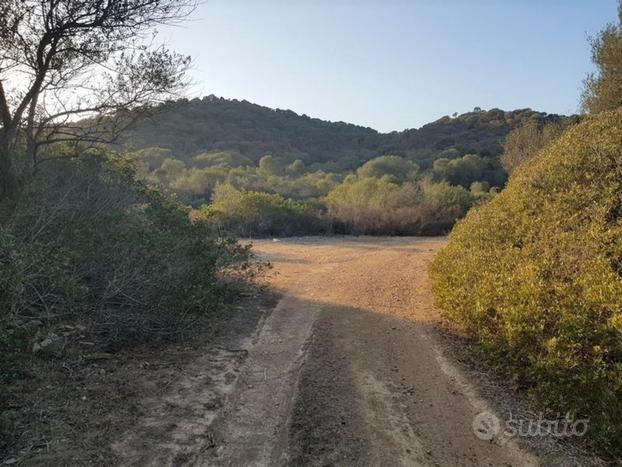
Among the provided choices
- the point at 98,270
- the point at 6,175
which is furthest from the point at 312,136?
the point at 98,270

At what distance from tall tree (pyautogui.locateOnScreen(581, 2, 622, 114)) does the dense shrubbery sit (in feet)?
43.9

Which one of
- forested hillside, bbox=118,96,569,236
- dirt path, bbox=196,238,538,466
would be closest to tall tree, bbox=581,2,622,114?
forested hillside, bbox=118,96,569,236

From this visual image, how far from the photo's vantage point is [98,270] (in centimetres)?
643

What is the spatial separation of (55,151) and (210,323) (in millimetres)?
7472

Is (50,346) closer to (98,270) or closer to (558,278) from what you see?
(98,270)

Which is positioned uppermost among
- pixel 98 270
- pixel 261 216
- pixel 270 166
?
pixel 270 166

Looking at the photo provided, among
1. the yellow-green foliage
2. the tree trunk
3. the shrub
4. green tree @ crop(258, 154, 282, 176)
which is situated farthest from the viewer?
green tree @ crop(258, 154, 282, 176)

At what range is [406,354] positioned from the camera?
6133mm

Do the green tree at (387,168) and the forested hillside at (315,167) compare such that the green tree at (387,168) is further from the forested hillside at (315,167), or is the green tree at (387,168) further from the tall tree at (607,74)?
the tall tree at (607,74)

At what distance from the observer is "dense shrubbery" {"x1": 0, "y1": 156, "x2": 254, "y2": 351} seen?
199 inches

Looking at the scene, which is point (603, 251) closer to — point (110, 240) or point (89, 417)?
point (89, 417)

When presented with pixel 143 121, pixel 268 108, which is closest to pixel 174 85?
pixel 143 121

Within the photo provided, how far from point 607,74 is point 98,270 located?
Result: 635 inches

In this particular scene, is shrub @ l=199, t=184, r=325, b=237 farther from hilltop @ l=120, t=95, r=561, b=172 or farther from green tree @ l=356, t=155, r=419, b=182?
hilltop @ l=120, t=95, r=561, b=172
